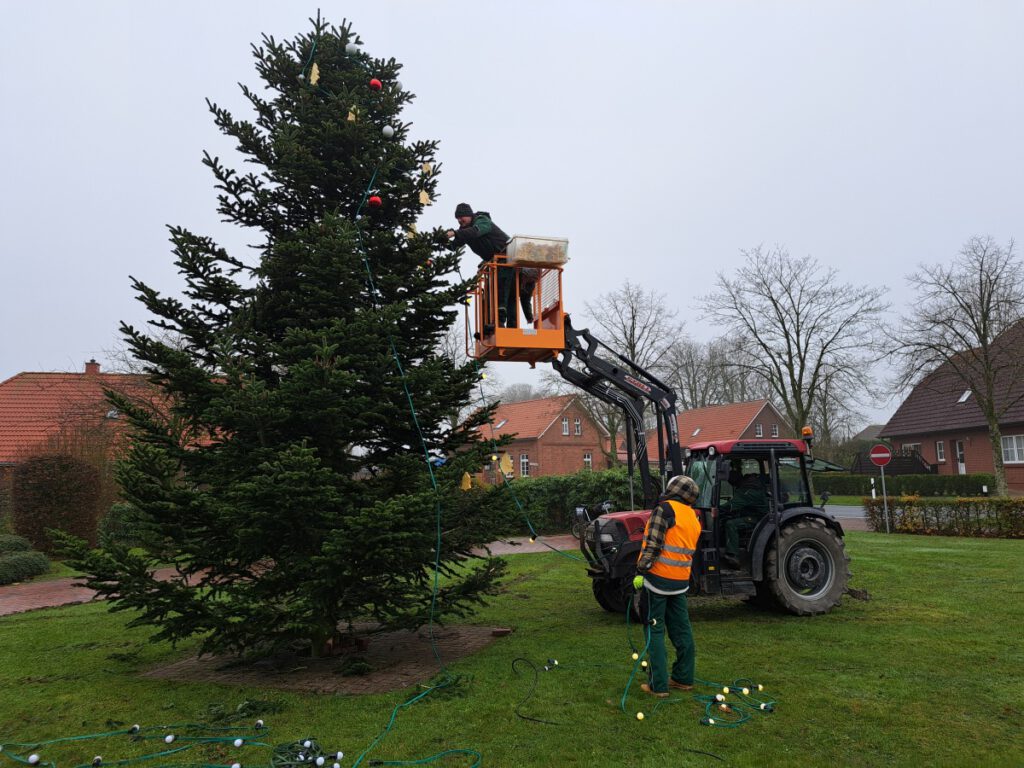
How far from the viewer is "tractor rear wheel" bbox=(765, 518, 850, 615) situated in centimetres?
830

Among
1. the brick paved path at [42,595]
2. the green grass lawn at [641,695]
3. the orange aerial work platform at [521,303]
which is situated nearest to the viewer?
the green grass lawn at [641,695]

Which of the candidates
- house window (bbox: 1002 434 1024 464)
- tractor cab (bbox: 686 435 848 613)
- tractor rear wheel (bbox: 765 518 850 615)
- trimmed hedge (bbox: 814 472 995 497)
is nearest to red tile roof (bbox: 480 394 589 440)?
trimmed hedge (bbox: 814 472 995 497)

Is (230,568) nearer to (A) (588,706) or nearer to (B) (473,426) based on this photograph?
(B) (473,426)

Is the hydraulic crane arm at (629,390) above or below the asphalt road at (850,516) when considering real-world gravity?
above

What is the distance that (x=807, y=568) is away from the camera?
875 centimetres

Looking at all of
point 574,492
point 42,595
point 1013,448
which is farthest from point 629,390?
point 1013,448

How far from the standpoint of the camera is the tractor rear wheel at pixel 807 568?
830cm

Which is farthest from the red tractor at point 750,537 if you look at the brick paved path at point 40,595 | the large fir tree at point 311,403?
the brick paved path at point 40,595

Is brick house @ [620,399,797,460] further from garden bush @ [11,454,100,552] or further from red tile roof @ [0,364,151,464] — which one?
garden bush @ [11,454,100,552]

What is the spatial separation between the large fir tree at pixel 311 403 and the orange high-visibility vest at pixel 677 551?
182cm

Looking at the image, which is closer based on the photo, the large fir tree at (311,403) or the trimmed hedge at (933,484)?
the large fir tree at (311,403)

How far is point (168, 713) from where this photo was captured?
216 inches

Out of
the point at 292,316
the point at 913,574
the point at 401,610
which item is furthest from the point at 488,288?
the point at 913,574

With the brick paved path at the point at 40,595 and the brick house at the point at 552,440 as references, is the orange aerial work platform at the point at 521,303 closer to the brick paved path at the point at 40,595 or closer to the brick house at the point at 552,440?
the brick paved path at the point at 40,595
